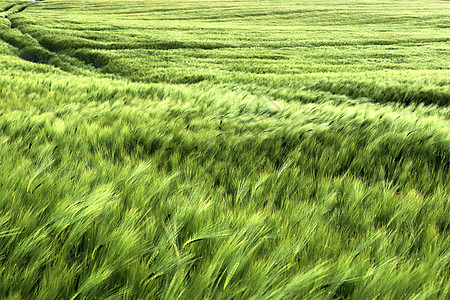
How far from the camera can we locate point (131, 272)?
708 mm

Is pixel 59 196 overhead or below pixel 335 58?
overhead

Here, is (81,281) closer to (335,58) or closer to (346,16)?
(335,58)

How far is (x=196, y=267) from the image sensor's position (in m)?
0.79

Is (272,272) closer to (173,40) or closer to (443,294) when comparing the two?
(443,294)

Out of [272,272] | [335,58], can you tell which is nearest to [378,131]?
[272,272]

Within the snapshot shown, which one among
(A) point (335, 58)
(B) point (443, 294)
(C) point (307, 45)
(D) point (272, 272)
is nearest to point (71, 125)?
(D) point (272, 272)

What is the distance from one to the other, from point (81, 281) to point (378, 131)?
221cm

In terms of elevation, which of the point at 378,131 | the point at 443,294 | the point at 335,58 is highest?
the point at 443,294

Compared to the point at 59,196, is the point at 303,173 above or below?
below

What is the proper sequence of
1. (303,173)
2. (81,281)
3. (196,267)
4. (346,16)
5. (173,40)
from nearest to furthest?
1. (81,281)
2. (196,267)
3. (303,173)
4. (173,40)
5. (346,16)

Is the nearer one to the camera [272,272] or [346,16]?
[272,272]

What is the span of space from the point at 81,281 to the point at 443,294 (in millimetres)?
937

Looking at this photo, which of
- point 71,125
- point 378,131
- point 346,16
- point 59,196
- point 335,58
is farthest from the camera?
point 346,16

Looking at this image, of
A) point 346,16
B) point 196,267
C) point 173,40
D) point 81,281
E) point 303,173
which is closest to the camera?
point 81,281
